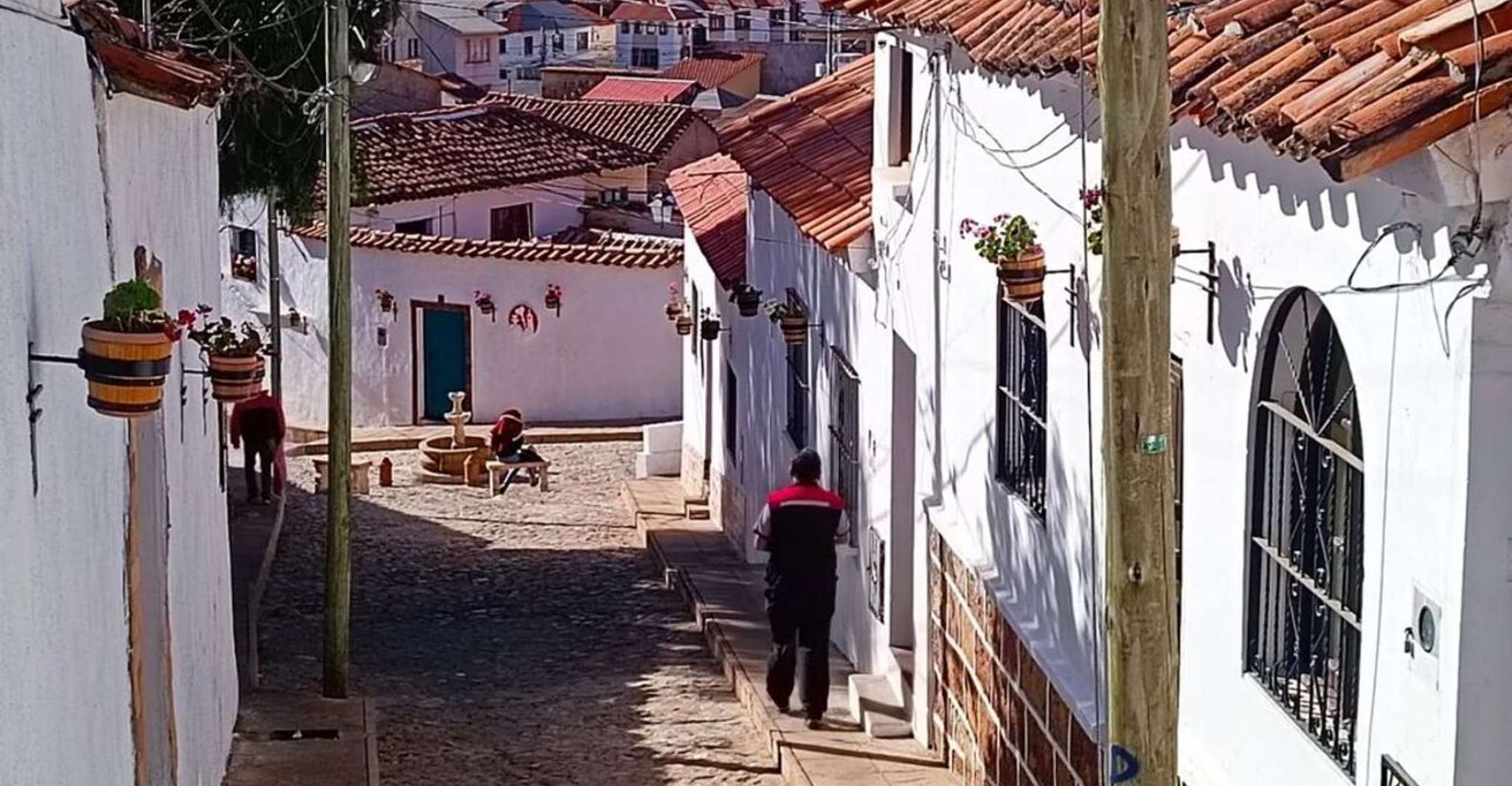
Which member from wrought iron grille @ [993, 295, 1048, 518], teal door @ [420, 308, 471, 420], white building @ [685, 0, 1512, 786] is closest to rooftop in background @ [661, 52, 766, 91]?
teal door @ [420, 308, 471, 420]

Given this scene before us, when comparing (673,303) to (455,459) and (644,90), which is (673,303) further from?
(644,90)

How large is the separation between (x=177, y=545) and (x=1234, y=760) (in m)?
4.52

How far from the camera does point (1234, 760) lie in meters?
7.14

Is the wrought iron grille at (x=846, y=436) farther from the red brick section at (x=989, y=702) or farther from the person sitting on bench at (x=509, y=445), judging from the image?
the person sitting on bench at (x=509, y=445)

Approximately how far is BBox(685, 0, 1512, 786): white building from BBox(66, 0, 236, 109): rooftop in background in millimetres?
3128

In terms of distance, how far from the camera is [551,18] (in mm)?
62562

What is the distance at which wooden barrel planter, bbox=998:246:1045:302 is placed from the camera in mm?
8867

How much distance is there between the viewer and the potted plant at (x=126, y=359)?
5.74m

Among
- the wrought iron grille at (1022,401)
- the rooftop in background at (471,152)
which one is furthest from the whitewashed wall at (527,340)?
the wrought iron grille at (1022,401)

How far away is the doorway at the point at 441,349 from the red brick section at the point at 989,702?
1902 cm

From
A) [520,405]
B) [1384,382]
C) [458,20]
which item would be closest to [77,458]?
[1384,382]

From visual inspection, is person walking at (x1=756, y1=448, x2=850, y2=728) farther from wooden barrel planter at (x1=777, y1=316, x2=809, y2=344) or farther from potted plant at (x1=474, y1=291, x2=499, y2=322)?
potted plant at (x1=474, y1=291, x2=499, y2=322)

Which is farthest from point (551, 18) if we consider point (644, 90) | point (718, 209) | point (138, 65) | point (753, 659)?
point (138, 65)

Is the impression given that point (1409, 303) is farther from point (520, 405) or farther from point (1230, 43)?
point (520, 405)
